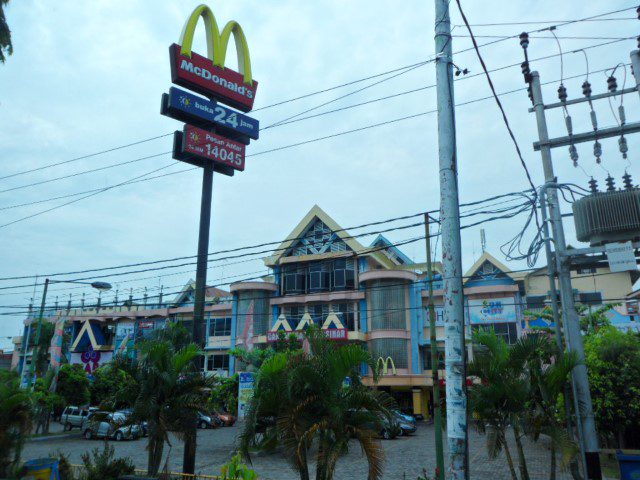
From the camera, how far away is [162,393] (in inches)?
536

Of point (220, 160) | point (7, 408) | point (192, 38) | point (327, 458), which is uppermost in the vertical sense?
point (192, 38)

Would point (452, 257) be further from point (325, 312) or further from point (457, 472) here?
point (325, 312)

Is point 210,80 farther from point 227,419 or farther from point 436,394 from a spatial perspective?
point 227,419

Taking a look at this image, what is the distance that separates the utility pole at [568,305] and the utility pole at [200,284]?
9.62 metres

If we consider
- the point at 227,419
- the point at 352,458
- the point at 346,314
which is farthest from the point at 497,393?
the point at 346,314

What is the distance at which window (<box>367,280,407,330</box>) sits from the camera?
4097cm

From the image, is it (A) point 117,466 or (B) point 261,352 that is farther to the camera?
(B) point 261,352

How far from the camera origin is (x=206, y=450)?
2534 centimetres

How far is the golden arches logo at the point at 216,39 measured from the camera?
25.6 m

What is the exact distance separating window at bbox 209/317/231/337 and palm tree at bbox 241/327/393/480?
127ft

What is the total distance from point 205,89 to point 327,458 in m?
20.7

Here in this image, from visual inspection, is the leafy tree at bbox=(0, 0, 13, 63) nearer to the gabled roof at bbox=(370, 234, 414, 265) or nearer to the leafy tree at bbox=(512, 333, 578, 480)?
the leafy tree at bbox=(512, 333, 578, 480)

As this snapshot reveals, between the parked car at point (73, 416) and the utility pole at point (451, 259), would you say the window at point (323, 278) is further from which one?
the utility pole at point (451, 259)

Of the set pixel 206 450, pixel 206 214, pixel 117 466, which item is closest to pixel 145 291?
pixel 206 450
